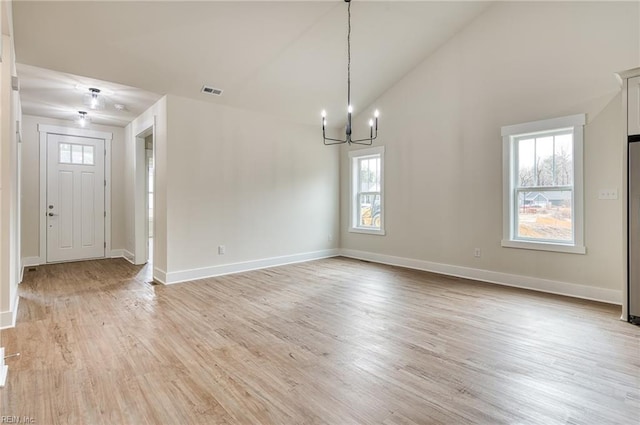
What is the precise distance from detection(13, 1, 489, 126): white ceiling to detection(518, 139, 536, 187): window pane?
205 centimetres

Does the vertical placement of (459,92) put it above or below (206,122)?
above

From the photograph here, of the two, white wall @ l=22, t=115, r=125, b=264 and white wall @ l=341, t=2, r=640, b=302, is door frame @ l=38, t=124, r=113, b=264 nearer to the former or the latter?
white wall @ l=22, t=115, r=125, b=264

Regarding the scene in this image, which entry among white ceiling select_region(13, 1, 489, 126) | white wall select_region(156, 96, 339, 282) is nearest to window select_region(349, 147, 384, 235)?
white wall select_region(156, 96, 339, 282)

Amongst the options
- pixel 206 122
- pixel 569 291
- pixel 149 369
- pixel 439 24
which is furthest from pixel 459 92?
pixel 149 369

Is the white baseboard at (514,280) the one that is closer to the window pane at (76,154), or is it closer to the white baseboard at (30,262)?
the window pane at (76,154)

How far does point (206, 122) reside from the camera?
519 cm

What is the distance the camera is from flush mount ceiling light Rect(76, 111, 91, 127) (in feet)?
19.1

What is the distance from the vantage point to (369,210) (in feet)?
22.2

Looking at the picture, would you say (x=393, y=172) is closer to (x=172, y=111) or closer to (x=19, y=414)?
(x=172, y=111)

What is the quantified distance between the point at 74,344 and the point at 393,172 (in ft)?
16.8

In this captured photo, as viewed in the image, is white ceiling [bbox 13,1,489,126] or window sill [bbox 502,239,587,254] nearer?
white ceiling [bbox 13,1,489,126]

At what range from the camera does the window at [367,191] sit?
6.41 metres

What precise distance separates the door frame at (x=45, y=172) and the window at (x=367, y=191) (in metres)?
5.04

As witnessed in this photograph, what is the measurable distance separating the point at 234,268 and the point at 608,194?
5182 mm
